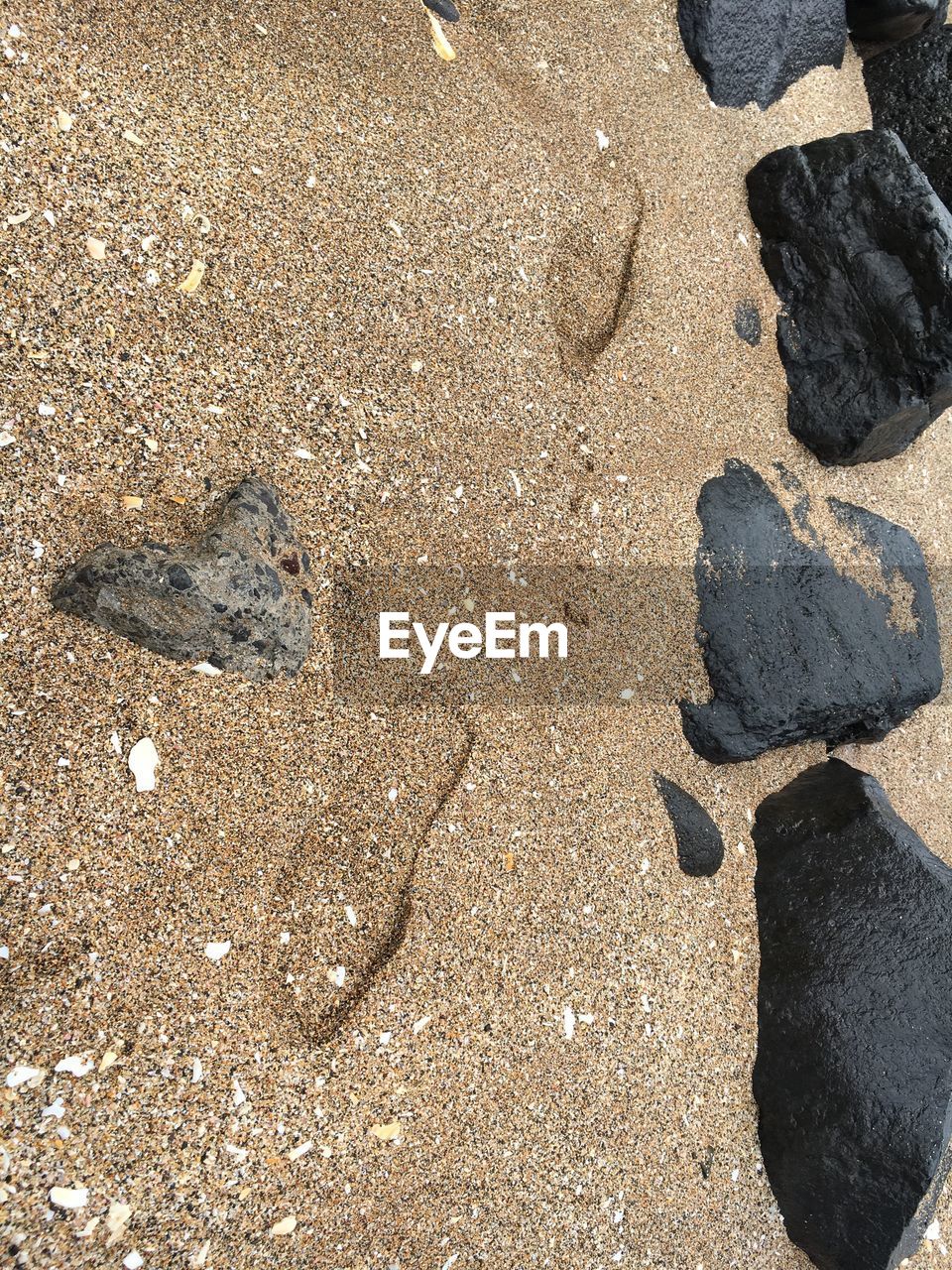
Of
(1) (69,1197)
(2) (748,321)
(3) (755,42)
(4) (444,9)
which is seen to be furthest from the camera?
(3) (755,42)

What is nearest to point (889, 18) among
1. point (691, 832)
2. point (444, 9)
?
point (444, 9)

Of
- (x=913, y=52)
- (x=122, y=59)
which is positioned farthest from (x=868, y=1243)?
(x=913, y=52)

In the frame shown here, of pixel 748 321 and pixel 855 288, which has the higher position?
pixel 855 288

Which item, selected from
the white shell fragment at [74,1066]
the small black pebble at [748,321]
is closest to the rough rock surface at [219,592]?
the white shell fragment at [74,1066]

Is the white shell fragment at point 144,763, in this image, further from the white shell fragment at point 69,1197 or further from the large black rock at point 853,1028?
the large black rock at point 853,1028

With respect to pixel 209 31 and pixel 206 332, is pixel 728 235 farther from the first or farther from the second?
pixel 206 332

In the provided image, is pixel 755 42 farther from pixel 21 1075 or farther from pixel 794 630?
pixel 21 1075

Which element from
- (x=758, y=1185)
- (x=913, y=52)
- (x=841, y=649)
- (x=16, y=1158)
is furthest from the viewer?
(x=913, y=52)
